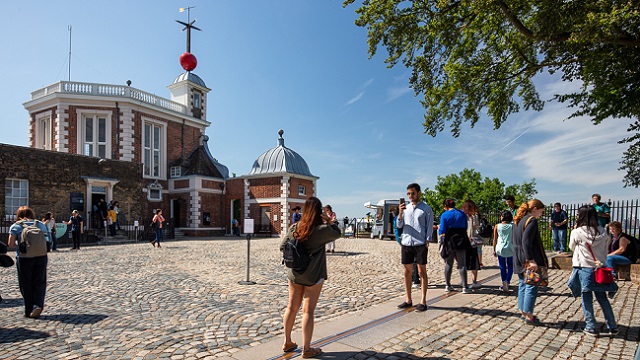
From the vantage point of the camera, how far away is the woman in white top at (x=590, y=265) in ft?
15.1

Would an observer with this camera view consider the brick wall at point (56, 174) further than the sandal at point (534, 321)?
Yes

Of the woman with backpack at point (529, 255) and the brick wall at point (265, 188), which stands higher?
the brick wall at point (265, 188)

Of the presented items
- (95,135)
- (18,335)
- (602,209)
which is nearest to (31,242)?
(18,335)

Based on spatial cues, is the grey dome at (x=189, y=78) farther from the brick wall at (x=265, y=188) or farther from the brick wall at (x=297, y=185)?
the brick wall at (x=297, y=185)

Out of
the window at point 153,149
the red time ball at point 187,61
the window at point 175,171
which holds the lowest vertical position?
the window at point 175,171

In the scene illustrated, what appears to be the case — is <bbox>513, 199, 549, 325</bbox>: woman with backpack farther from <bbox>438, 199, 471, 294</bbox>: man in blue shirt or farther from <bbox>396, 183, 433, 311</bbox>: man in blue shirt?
<bbox>438, 199, 471, 294</bbox>: man in blue shirt

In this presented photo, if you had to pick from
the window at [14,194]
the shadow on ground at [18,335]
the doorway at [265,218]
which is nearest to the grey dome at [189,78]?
the doorway at [265,218]

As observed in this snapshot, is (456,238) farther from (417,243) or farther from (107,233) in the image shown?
(107,233)

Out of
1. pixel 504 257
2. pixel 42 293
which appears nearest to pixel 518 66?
pixel 504 257

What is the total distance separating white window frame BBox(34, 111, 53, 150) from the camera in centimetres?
2656

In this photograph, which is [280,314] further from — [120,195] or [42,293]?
[120,195]

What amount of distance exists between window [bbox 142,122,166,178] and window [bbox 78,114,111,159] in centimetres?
244

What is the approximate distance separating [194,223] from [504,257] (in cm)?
2441

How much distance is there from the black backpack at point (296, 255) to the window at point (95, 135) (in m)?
26.8
